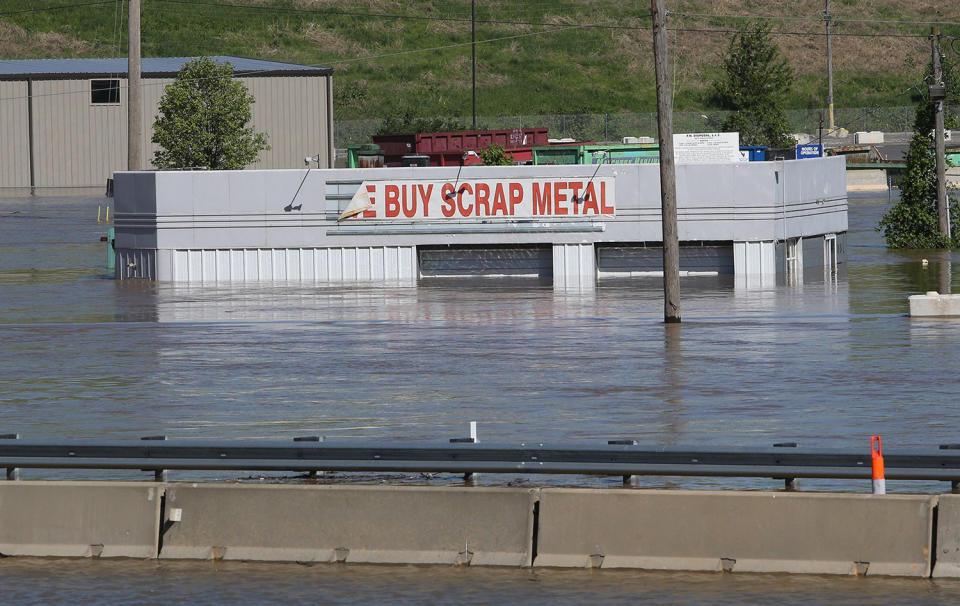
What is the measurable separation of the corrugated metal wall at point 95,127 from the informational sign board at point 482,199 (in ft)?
133

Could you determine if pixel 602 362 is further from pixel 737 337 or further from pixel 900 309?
pixel 900 309

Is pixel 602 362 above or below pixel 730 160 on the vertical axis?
below

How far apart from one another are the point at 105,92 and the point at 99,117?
139 centimetres

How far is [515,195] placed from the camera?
38.7m

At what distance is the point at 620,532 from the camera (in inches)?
445

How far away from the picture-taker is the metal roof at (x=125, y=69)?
7894 cm

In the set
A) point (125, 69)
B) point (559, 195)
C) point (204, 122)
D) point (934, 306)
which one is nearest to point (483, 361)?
point (934, 306)

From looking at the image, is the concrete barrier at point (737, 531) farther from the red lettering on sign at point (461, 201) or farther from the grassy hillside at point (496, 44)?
the grassy hillside at point (496, 44)

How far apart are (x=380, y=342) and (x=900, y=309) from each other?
11062 millimetres

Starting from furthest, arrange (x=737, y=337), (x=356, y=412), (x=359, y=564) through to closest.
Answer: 1. (x=737, y=337)
2. (x=356, y=412)
3. (x=359, y=564)

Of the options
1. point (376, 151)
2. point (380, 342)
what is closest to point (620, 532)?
point (380, 342)

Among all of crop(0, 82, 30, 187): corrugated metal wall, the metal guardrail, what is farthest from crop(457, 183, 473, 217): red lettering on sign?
crop(0, 82, 30, 187): corrugated metal wall

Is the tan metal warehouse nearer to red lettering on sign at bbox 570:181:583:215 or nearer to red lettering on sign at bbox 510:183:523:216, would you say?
red lettering on sign at bbox 510:183:523:216

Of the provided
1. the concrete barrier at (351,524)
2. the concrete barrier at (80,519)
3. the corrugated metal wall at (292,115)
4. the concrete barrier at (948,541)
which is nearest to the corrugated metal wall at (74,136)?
the corrugated metal wall at (292,115)
